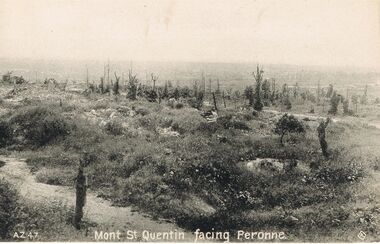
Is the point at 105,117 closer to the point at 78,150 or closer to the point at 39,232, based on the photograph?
the point at 78,150

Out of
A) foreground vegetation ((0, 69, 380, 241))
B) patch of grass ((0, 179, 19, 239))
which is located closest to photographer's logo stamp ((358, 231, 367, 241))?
foreground vegetation ((0, 69, 380, 241))

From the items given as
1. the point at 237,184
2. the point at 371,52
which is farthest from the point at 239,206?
the point at 371,52

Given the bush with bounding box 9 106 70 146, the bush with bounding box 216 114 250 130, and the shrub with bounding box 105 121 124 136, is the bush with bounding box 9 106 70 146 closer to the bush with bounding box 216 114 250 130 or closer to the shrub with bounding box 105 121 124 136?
the shrub with bounding box 105 121 124 136

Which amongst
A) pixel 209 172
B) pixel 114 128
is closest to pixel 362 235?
pixel 209 172

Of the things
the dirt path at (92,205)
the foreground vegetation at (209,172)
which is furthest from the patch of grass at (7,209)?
the dirt path at (92,205)

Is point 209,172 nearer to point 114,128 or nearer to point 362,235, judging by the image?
point 362,235

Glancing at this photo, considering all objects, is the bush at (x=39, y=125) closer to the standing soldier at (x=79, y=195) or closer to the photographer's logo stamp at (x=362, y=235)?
the standing soldier at (x=79, y=195)

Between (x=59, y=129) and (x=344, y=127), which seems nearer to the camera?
(x=59, y=129)
